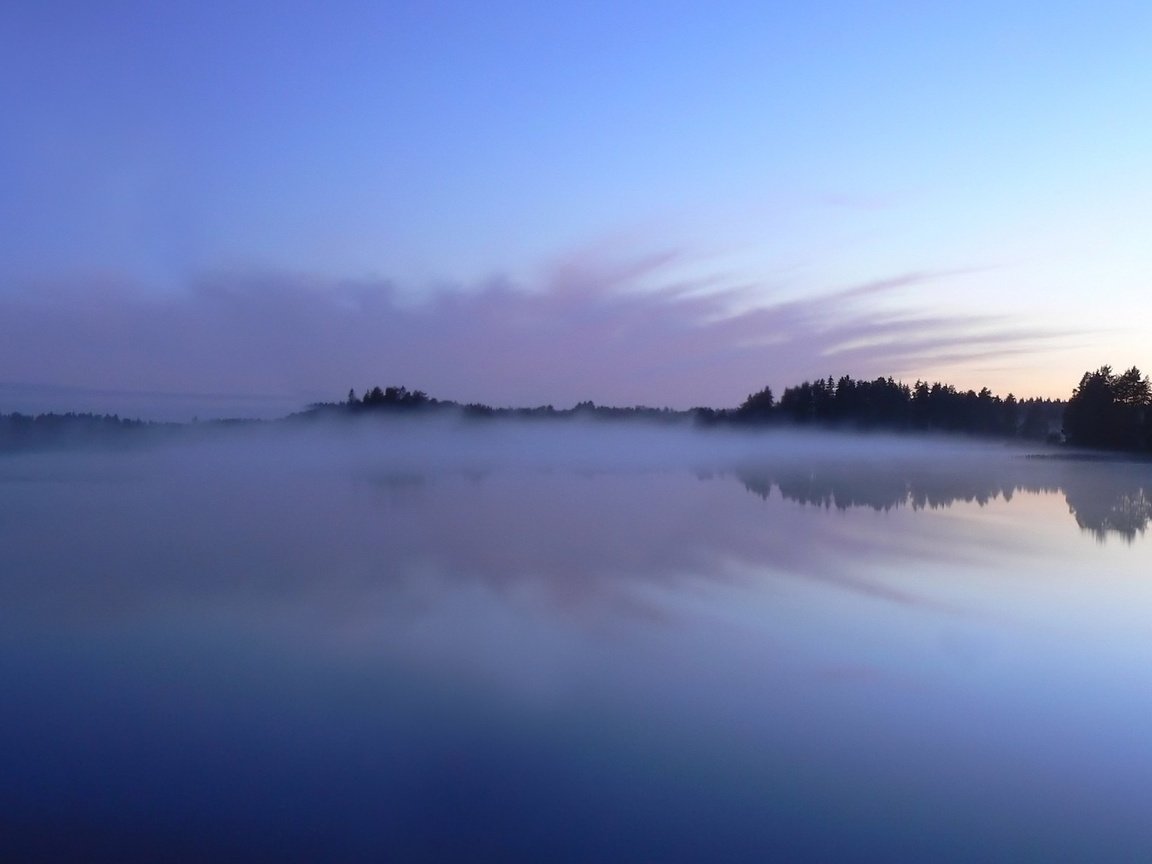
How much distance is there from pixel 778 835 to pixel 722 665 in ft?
6.86

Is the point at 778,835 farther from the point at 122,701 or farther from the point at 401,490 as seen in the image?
the point at 401,490

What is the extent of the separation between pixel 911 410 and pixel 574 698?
64.3 meters

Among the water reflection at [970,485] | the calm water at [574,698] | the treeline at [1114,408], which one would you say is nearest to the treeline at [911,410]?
the treeline at [1114,408]

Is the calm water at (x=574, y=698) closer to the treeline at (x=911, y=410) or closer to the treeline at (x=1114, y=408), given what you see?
the treeline at (x=1114, y=408)

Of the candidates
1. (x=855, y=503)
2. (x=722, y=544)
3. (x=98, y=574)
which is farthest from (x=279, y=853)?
(x=855, y=503)

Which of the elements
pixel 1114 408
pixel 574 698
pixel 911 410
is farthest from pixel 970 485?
pixel 911 410

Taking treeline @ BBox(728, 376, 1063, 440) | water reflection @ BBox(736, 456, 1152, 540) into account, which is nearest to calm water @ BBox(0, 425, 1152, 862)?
water reflection @ BBox(736, 456, 1152, 540)

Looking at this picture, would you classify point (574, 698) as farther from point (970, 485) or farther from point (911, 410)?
point (911, 410)

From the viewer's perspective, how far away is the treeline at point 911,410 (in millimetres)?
62656

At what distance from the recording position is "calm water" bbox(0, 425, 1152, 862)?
→ 3.46 m

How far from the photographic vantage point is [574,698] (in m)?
4.92

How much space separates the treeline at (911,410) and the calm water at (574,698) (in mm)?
55837

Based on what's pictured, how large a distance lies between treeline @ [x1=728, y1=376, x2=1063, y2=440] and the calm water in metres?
55.8

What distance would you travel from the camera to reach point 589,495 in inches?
726
